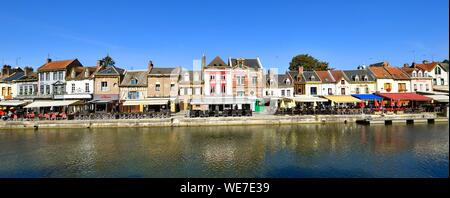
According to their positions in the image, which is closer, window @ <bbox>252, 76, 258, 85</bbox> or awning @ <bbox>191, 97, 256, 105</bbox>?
awning @ <bbox>191, 97, 256, 105</bbox>

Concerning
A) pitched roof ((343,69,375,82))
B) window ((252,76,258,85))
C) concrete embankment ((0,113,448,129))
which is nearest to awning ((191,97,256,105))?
window ((252,76,258,85))

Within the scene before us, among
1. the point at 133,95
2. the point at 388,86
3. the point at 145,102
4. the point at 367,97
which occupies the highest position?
the point at 388,86

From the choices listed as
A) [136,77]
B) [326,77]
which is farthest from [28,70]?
[326,77]

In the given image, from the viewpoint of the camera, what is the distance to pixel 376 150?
555 inches

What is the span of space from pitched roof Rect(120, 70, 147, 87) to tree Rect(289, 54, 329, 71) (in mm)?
28163

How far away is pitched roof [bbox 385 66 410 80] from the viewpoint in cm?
3469

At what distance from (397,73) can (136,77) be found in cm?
3557

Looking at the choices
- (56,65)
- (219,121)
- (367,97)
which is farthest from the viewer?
(56,65)

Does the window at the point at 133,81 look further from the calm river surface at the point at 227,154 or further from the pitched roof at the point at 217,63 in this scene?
the calm river surface at the point at 227,154

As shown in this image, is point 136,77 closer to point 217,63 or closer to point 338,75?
point 217,63

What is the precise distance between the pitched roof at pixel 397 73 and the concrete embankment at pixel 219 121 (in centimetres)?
1020

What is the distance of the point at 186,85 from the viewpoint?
3161 centimetres

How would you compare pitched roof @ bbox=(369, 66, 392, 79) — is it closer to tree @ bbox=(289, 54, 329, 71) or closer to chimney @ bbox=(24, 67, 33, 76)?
tree @ bbox=(289, 54, 329, 71)
